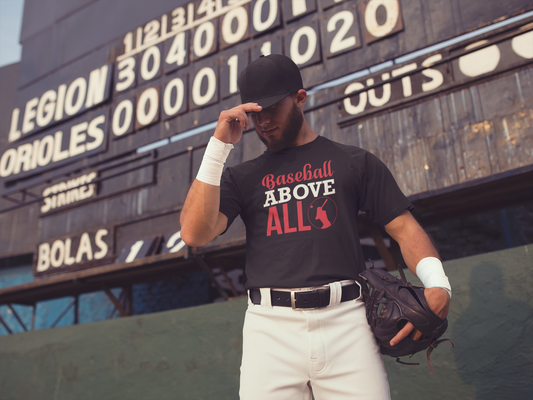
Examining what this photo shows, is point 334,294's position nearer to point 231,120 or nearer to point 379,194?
point 379,194

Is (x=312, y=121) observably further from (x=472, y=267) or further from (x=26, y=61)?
(x=26, y=61)

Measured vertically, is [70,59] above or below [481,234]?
above

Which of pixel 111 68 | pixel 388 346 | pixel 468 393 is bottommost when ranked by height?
pixel 468 393

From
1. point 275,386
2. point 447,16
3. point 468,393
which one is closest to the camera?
point 275,386

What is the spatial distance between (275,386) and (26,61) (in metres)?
11.7

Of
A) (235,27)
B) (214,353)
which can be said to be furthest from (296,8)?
(214,353)

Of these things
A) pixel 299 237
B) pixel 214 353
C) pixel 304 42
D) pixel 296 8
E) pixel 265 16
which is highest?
pixel 265 16

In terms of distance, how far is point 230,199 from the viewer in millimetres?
1933

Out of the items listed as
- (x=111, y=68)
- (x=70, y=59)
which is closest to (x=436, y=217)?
(x=111, y=68)

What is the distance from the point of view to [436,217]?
5570mm

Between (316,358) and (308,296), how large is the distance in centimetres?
22

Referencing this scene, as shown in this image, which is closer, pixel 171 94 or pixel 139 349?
pixel 139 349

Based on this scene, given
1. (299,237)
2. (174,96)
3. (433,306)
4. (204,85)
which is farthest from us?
(174,96)

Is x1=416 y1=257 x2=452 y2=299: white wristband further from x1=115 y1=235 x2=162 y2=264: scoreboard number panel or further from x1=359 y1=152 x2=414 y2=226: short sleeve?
x1=115 y1=235 x2=162 y2=264: scoreboard number panel
